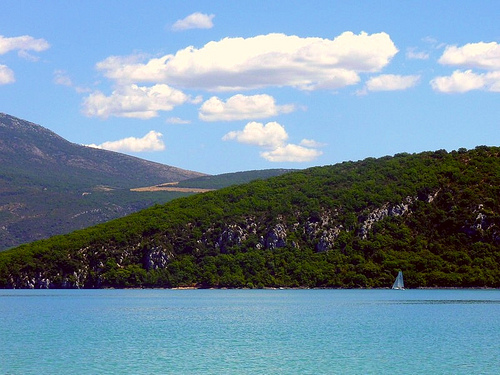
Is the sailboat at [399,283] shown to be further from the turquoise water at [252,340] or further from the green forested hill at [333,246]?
the turquoise water at [252,340]

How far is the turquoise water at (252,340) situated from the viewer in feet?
177

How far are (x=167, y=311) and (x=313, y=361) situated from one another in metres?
52.6

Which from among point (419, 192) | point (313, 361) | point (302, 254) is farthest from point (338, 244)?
point (313, 361)

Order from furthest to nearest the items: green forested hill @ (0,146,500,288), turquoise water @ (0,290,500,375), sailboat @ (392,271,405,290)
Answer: green forested hill @ (0,146,500,288)
sailboat @ (392,271,405,290)
turquoise water @ (0,290,500,375)

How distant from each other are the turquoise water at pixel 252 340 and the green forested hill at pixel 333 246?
198 feet

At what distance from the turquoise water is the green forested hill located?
60.5 meters

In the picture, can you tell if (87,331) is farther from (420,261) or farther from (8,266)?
(8,266)

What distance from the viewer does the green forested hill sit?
568 ft

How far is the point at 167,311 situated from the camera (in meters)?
107

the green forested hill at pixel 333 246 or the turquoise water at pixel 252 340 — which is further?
the green forested hill at pixel 333 246

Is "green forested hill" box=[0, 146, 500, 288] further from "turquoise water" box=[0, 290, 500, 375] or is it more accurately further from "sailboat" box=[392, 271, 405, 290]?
"turquoise water" box=[0, 290, 500, 375]

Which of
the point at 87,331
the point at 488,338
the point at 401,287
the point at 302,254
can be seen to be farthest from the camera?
the point at 302,254

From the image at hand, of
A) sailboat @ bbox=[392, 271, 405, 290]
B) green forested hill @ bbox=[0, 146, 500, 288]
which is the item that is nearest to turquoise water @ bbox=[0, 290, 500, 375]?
sailboat @ bbox=[392, 271, 405, 290]

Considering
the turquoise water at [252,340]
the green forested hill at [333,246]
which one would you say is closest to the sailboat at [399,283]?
the green forested hill at [333,246]
